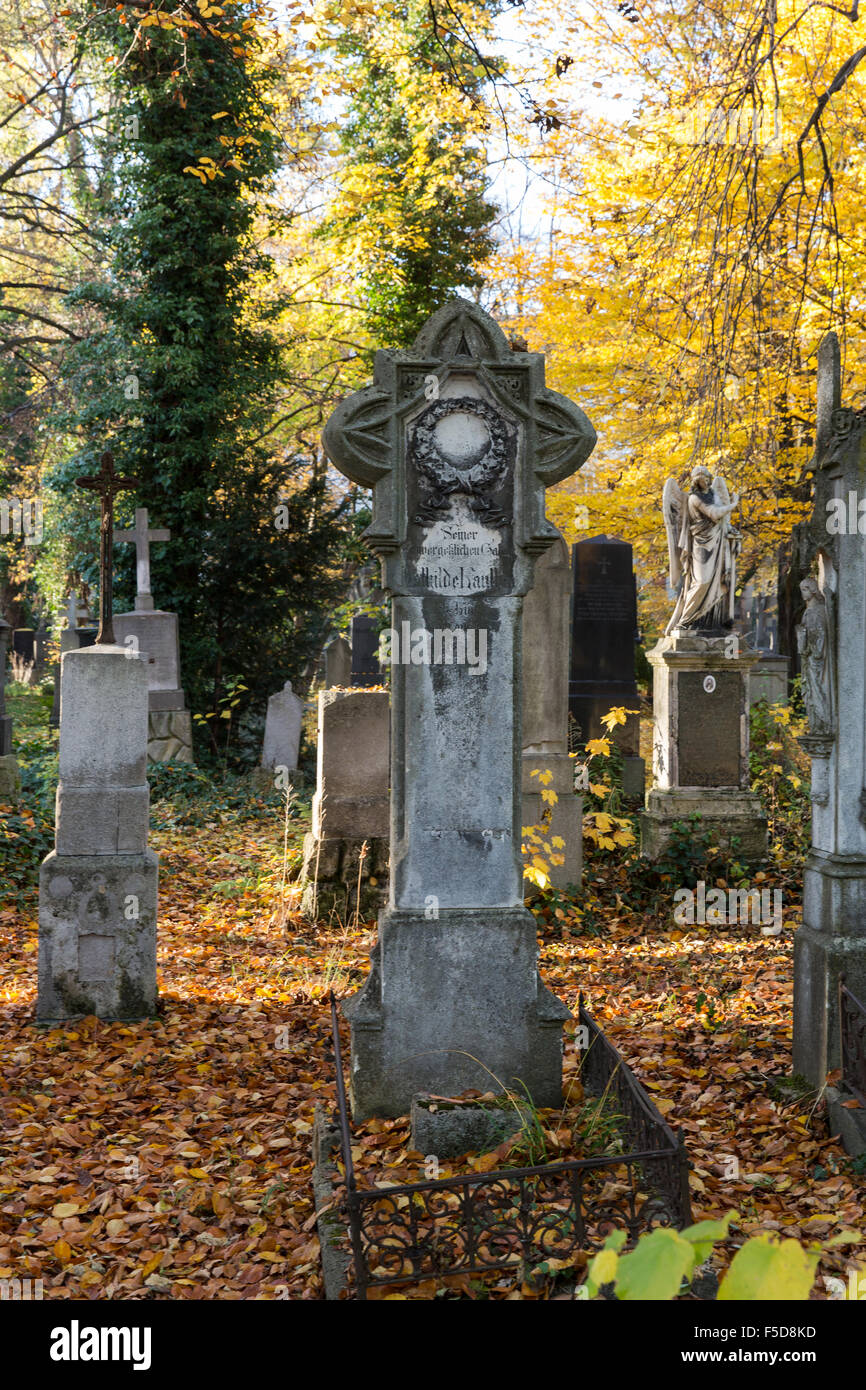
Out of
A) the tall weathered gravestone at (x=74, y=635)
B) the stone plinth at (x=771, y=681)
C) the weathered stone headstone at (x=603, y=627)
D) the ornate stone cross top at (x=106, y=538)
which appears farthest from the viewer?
the stone plinth at (x=771, y=681)

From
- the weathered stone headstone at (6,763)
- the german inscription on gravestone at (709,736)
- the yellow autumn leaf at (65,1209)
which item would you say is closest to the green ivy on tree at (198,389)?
the weathered stone headstone at (6,763)

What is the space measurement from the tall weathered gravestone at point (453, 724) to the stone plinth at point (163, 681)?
10.9 meters

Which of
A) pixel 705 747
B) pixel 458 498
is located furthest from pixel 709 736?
pixel 458 498

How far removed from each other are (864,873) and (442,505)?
2534 mm

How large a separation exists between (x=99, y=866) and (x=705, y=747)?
597 cm

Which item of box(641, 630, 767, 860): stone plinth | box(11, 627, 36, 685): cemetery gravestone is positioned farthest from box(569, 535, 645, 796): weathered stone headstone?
box(11, 627, 36, 685): cemetery gravestone

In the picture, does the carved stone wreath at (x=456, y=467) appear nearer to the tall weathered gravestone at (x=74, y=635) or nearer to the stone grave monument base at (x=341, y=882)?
the stone grave monument base at (x=341, y=882)

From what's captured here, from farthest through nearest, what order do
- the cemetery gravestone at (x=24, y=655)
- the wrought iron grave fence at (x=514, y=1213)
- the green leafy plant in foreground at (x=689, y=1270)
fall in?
the cemetery gravestone at (x=24, y=655)
the wrought iron grave fence at (x=514, y=1213)
the green leafy plant in foreground at (x=689, y=1270)

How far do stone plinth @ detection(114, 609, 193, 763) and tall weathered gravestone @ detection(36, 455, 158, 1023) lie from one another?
8.83 m

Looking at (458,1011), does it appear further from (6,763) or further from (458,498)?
(6,763)

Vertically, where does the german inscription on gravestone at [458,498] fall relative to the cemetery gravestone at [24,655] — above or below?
below

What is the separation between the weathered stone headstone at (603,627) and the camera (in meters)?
13.7

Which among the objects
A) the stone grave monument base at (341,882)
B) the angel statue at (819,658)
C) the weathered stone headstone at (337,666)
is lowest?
the stone grave monument base at (341,882)

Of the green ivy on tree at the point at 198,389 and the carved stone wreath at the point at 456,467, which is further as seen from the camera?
the green ivy on tree at the point at 198,389
